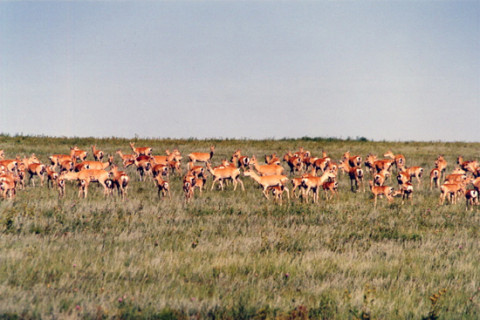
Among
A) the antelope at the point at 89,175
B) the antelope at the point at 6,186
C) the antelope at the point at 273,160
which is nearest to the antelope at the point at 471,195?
the antelope at the point at 273,160

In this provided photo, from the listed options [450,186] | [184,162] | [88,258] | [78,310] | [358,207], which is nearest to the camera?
[78,310]

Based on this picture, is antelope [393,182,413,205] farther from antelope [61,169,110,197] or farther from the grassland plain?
antelope [61,169,110,197]

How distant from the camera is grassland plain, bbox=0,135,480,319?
7219 millimetres

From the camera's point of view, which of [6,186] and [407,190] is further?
[407,190]

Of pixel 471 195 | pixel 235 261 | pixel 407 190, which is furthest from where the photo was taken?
pixel 407 190

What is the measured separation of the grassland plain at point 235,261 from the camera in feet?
23.7

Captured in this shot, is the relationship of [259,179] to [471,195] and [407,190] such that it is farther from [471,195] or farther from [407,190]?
[471,195]

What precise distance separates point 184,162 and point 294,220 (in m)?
22.7

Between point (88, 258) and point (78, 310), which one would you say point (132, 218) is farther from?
point (78, 310)

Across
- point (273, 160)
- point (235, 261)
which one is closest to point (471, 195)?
point (235, 261)

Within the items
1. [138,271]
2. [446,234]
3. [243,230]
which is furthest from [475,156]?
[138,271]

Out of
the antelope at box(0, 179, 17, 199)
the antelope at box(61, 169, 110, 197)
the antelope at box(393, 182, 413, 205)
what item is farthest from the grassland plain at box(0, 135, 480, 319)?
the antelope at box(61, 169, 110, 197)

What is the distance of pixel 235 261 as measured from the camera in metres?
9.41

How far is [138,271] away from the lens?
8719 millimetres
